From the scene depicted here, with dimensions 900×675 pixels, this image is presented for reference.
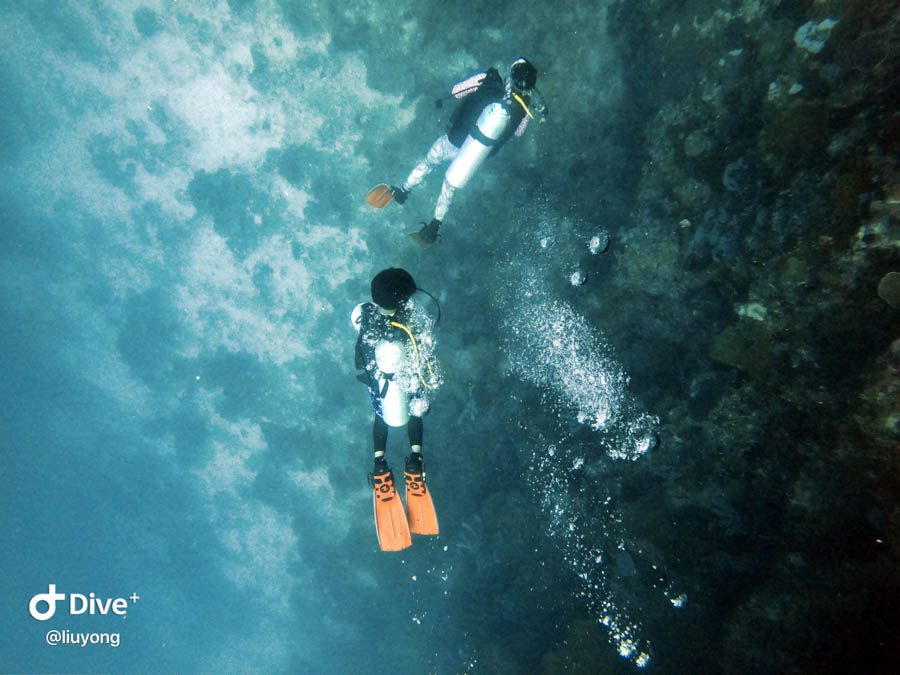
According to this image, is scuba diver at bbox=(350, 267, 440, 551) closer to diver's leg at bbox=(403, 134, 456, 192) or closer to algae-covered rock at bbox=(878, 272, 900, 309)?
diver's leg at bbox=(403, 134, 456, 192)

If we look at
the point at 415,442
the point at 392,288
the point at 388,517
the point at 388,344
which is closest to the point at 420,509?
the point at 388,517

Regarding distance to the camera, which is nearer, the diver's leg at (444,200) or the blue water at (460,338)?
the blue water at (460,338)

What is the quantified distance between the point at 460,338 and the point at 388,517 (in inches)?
98.7

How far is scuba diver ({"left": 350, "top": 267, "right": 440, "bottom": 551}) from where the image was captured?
132 inches

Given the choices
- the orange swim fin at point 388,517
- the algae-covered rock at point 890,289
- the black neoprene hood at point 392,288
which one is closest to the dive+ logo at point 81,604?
the orange swim fin at point 388,517

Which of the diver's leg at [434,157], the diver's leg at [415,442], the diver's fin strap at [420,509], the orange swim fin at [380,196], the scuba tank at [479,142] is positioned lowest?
the diver's fin strap at [420,509]

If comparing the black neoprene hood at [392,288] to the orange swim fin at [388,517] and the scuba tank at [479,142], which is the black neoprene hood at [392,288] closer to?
the scuba tank at [479,142]

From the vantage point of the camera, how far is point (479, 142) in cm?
385

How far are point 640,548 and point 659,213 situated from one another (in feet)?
11.0

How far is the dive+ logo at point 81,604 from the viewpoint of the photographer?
10.1 metres

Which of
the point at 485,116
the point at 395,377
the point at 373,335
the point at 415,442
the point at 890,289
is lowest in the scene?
the point at 890,289

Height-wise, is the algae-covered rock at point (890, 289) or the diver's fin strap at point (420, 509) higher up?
the diver's fin strap at point (420, 509)

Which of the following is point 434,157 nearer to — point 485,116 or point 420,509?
point 485,116

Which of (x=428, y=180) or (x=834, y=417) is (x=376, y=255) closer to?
(x=428, y=180)
